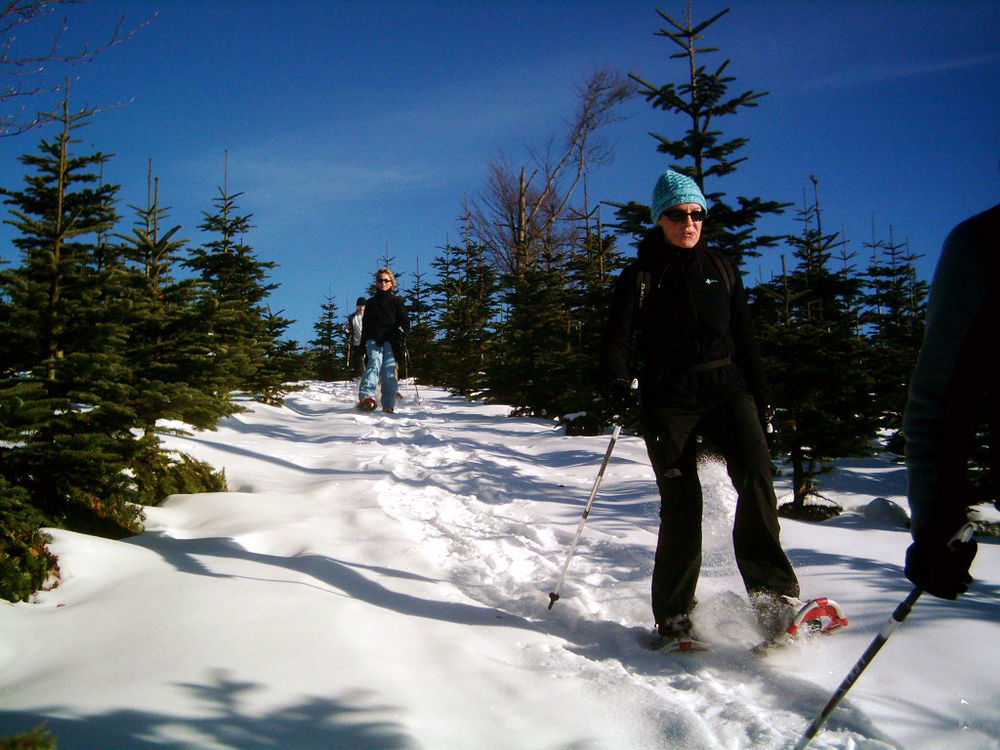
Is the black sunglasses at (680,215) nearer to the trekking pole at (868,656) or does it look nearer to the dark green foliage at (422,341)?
the trekking pole at (868,656)

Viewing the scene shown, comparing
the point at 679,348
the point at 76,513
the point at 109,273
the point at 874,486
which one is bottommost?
the point at 874,486

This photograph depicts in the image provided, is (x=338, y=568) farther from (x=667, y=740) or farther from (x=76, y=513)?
(x=667, y=740)

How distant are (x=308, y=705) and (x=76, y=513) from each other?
8.28ft

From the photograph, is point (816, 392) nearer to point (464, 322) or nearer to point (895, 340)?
point (895, 340)

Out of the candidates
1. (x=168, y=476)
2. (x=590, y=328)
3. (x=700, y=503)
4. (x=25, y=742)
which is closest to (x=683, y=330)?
(x=700, y=503)

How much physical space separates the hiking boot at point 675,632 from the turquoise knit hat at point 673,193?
1875mm

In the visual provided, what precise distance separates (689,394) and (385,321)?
9170mm

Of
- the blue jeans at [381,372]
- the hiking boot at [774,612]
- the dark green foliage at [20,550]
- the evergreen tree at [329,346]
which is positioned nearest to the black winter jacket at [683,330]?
the hiking boot at [774,612]

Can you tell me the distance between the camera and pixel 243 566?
342 cm

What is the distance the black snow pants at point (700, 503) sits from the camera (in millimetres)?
2795

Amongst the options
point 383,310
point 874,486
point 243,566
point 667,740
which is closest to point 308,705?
point 667,740

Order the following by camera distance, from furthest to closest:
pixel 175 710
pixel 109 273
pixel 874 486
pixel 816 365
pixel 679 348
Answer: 1. pixel 874 486
2. pixel 816 365
3. pixel 109 273
4. pixel 679 348
5. pixel 175 710

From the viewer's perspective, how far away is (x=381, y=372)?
12023mm

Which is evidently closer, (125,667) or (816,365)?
(125,667)
